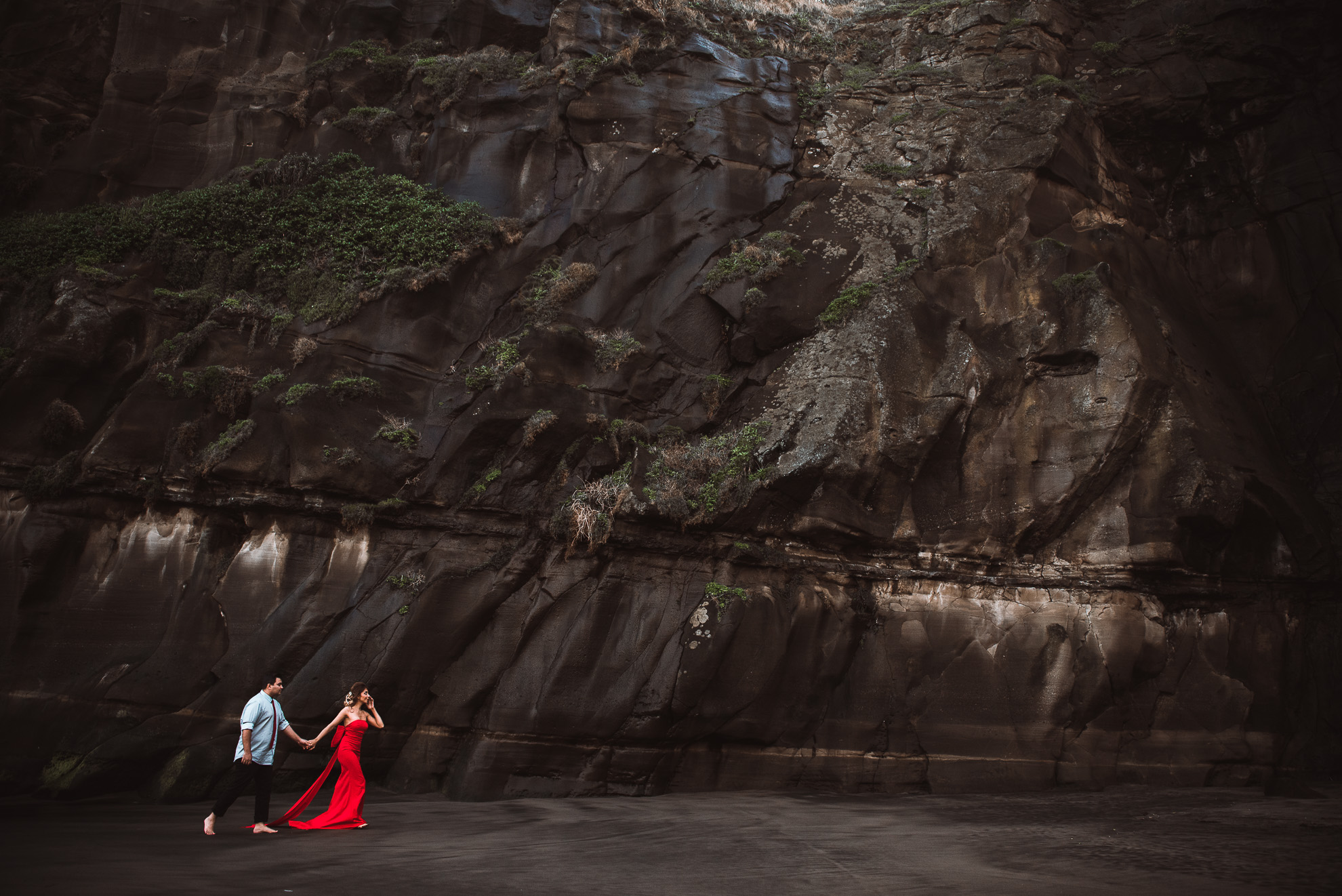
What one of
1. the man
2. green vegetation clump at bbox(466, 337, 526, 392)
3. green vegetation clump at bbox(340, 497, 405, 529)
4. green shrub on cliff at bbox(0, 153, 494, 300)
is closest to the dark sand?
the man

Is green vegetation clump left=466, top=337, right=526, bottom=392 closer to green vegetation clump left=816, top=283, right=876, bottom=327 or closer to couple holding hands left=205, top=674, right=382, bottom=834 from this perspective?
green vegetation clump left=816, top=283, right=876, bottom=327

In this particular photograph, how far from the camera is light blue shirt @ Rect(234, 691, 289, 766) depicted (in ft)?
30.1

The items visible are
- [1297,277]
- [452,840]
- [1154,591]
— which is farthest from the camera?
[1297,277]

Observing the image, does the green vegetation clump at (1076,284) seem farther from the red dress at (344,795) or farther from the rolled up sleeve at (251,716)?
the rolled up sleeve at (251,716)

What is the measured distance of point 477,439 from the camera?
14.7 m

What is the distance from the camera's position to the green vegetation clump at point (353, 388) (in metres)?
14.8

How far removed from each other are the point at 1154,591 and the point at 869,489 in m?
5.36

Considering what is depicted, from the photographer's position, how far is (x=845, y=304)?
52.4 ft

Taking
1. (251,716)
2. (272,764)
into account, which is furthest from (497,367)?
(272,764)

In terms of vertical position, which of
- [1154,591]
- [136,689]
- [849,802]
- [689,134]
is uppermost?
[689,134]

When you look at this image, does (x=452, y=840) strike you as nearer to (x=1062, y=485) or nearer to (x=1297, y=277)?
(x=1062, y=485)

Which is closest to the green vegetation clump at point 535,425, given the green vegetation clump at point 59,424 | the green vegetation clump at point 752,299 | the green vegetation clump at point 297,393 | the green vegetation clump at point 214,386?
the green vegetation clump at point 297,393

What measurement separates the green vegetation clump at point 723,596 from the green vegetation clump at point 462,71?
1307 centimetres

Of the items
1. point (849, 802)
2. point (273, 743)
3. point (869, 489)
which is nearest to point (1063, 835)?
point (849, 802)
